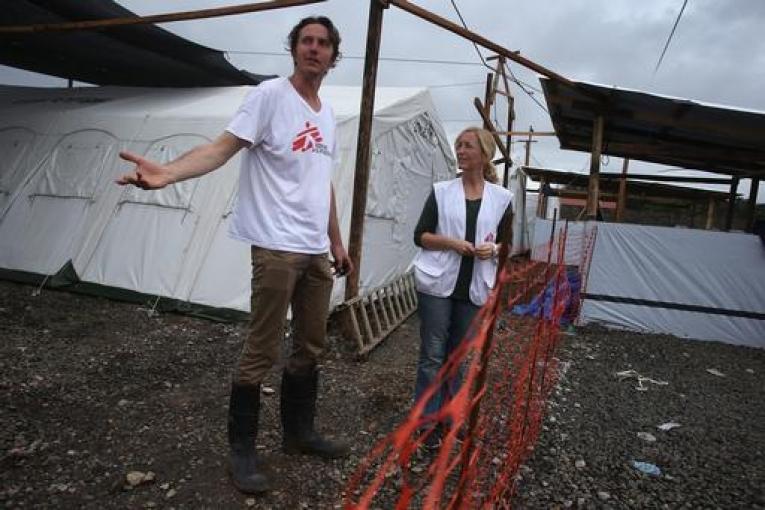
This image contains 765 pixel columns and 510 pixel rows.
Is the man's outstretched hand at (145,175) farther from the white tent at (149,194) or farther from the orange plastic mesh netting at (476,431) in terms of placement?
the white tent at (149,194)

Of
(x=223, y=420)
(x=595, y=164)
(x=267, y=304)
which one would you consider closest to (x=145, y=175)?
(x=267, y=304)

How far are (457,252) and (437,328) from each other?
1.48 feet

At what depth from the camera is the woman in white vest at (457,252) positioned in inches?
110

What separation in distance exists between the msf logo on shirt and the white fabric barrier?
5767 mm

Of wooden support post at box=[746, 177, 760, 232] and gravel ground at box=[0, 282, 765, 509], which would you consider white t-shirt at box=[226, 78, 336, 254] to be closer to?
gravel ground at box=[0, 282, 765, 509]

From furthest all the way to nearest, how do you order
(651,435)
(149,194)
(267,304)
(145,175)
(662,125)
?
(662,125) < (149,194) < (651,435) < (267,304) < (145,175)

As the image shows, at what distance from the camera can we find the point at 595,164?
7184mm

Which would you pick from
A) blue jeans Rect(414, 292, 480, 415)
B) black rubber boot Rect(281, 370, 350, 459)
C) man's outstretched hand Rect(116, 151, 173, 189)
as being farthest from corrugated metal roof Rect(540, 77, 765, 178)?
man's outstretched hand Rect(116, 151, 173, 189)

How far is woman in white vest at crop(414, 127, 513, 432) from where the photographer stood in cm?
279

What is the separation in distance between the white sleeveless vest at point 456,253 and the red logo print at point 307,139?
2.90 ft

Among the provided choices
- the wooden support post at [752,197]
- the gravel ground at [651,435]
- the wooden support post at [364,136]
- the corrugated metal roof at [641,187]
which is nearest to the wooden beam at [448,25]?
the wooden support post at [364,136]

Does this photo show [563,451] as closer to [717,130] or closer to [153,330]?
[153,330]

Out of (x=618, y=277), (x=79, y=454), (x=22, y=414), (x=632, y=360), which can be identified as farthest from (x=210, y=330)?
(x=618, y=277)

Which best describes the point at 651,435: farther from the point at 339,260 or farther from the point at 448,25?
the point at 448,25
